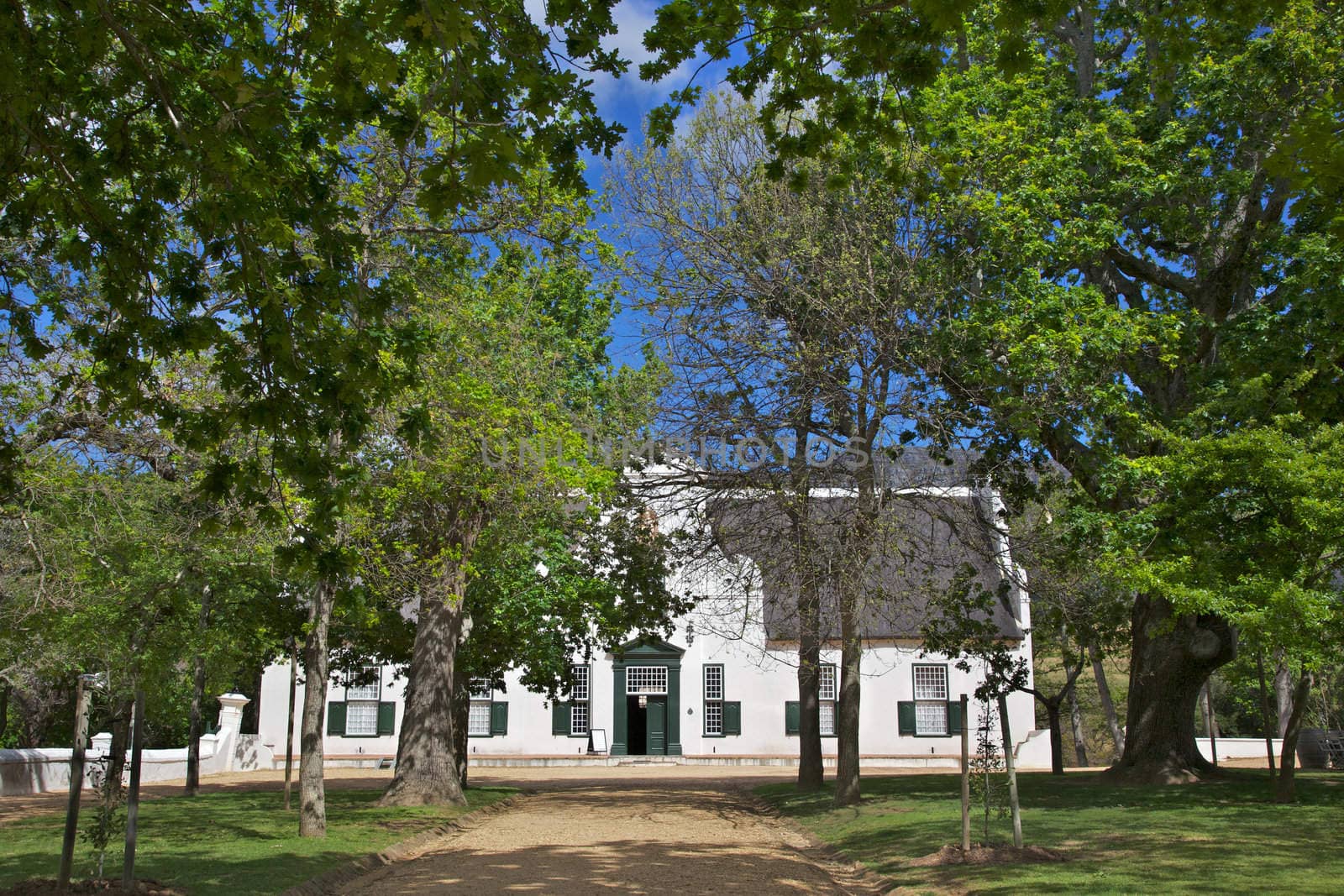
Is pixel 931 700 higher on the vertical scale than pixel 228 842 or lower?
higher

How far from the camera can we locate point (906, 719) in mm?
35906

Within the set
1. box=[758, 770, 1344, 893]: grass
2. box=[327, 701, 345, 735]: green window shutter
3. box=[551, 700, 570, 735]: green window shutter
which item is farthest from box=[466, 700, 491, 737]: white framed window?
box=[758, 770, 1344, 893]: grass

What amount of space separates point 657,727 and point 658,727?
29 mm

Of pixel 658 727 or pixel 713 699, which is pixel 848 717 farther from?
pixel 658 727

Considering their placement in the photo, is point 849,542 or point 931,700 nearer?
point 849,542

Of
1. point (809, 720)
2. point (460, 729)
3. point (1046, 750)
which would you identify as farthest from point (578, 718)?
point (809, 720)

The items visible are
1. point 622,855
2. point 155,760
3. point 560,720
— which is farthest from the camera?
point 560,720

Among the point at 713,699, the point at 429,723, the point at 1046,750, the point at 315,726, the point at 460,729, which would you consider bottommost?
the point at 1046,750

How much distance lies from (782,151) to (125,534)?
1122cm

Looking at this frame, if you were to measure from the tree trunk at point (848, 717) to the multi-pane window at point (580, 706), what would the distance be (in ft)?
66.7

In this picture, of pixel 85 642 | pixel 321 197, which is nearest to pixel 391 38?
pixel 321 197

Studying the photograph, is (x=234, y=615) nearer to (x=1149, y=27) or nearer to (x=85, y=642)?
(x=85, y=642)

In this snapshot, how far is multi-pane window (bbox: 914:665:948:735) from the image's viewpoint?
3603 centimetres

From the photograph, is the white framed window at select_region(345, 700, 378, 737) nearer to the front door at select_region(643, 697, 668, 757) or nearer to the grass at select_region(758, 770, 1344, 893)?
the front door at select_region(643, 697, 668, 757)
